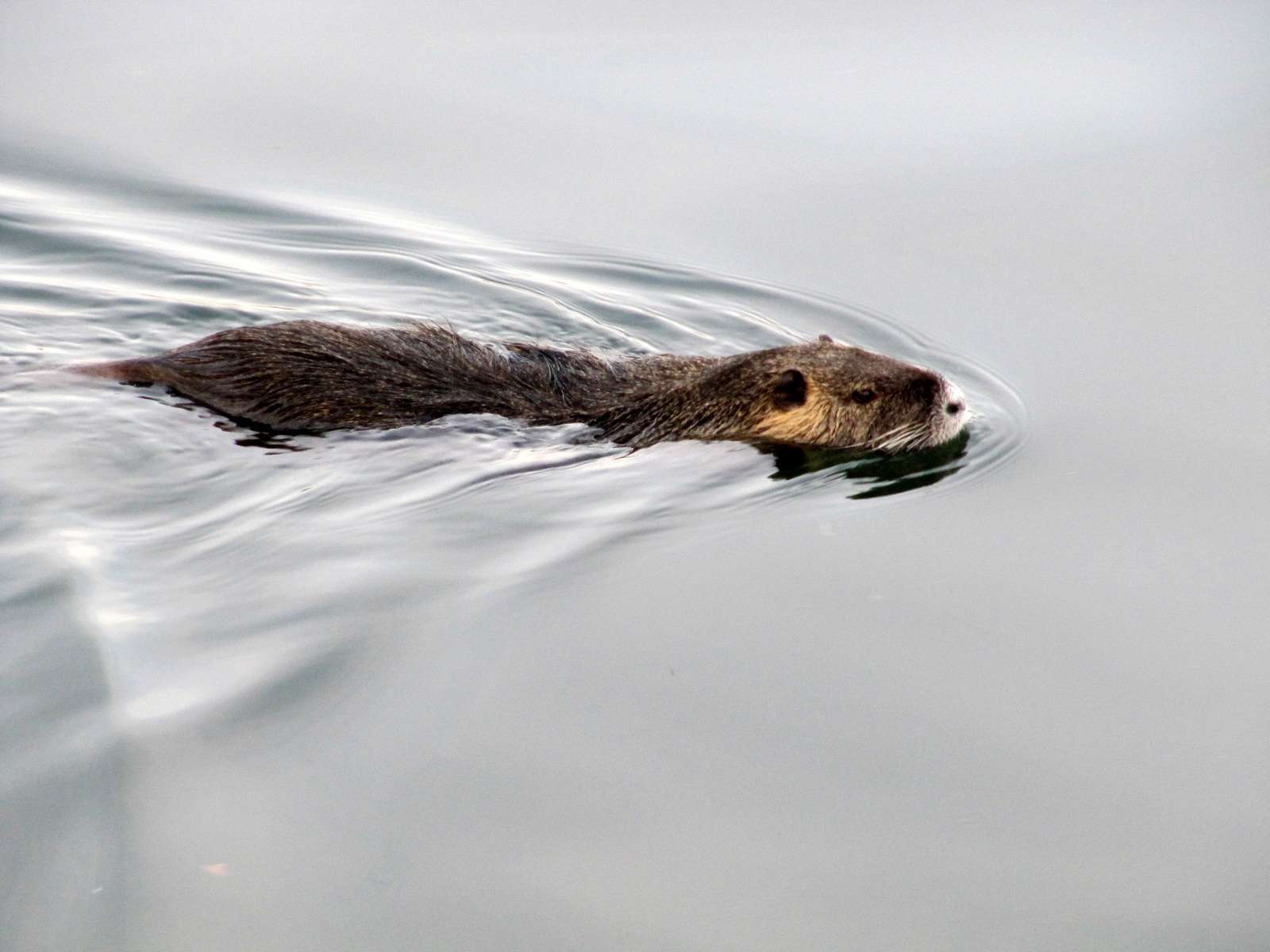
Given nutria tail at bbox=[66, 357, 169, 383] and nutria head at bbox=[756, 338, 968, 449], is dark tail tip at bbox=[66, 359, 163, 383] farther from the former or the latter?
nutria head at bbox=[756, 338, 968, 449]

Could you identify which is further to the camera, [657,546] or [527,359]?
[527,359]

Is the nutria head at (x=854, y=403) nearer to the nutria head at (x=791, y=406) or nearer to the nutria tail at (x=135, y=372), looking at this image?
the nutria head at (x=791, y=406)

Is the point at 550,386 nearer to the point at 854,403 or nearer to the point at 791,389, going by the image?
the point at 791,389

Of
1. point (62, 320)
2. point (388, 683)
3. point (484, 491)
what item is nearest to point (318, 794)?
point (388, 683)

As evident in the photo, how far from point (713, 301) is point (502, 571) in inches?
109

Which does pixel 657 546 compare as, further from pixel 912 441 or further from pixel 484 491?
pixel 912 441

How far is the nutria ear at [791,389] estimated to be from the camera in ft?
17.9

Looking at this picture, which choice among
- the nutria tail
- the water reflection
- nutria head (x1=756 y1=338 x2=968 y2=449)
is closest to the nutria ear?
nutria head (x1=756 y1=338 x2=968 y2=449)

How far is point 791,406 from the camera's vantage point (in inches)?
215

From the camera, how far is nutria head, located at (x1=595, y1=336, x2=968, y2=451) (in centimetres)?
539

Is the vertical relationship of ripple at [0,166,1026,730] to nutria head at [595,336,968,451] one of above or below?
below

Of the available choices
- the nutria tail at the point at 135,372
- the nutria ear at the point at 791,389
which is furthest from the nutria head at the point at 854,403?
the nutria tail at the point at 135,372

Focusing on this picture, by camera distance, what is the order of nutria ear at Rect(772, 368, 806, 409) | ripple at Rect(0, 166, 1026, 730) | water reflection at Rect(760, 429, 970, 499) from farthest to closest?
nutria ear at Rect(772, 368, 806, 409)
water reflection at Rect(760, 429, 970, 499)
ripple at Rect(0, 166, 1026, 730)

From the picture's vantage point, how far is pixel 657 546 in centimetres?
445
